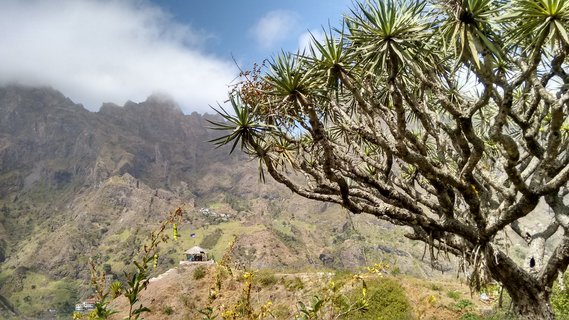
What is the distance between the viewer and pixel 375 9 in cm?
781

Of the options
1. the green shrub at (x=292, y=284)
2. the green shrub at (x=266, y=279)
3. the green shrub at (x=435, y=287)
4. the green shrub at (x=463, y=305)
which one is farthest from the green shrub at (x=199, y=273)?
the green shrub at (x=463, y=305)

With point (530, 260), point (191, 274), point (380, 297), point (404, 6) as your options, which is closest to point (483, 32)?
point (404, 6)

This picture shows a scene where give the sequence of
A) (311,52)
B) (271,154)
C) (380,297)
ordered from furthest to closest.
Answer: (380,297) → (271,154) → (311,52)

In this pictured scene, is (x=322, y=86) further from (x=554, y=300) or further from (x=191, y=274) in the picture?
(x=191, y=274)

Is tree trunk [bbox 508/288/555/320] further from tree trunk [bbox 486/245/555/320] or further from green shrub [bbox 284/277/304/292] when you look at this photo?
green shrub [bbox 284/277/304/292]

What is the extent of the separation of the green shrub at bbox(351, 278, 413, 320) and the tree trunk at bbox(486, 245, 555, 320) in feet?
29.0

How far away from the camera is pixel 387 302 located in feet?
63.9

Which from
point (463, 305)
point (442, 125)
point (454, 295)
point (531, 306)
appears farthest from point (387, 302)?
point (442, 125)

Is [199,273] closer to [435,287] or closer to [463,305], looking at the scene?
[435,287]

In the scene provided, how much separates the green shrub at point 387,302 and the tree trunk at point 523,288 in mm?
8835

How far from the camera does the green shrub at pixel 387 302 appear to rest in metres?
17.9

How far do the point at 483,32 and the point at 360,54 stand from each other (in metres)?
2.39

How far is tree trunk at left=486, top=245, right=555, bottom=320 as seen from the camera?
839cm

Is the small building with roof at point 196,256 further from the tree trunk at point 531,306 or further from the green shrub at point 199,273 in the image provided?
the tree trunk at point 531,306
